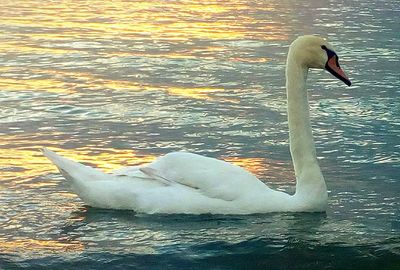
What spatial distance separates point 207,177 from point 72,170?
0.93m

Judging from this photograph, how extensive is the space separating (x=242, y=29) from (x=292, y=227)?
36.3ft

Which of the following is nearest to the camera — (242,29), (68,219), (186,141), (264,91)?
(68,219)

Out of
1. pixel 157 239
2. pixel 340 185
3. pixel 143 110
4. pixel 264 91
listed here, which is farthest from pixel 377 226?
pixel 264 91

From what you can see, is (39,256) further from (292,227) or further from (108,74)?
(108,74)

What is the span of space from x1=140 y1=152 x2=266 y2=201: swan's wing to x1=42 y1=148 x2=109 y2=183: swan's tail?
407 millimetres

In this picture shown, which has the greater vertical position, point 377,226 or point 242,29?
point 242,29

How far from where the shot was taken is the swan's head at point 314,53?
24.7 feet

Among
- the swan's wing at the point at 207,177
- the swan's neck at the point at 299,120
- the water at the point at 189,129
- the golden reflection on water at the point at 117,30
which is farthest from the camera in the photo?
the golden reflection on water at the point at 117,30

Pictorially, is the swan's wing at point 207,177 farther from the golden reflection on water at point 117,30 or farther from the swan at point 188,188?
the golden reflection on water at point 117,30

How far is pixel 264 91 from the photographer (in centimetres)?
1188

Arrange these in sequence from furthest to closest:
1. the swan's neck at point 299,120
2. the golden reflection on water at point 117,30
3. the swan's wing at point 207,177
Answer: the golden reflection on water at point 117,30, the swan's neck at point 299,120, the swan's wing at point 207,177

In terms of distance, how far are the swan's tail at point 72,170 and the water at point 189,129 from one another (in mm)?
245

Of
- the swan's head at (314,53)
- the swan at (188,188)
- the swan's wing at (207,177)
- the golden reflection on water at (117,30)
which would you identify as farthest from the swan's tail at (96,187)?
the golden reflection on water at (117,30)

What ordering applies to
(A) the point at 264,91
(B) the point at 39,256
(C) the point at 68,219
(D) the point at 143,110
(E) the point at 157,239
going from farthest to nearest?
(A) the point at 264,91
(D) the point at 143,110
(C) the point at 68,219
(E) the point at 157,239
(B) the point at 39,256
